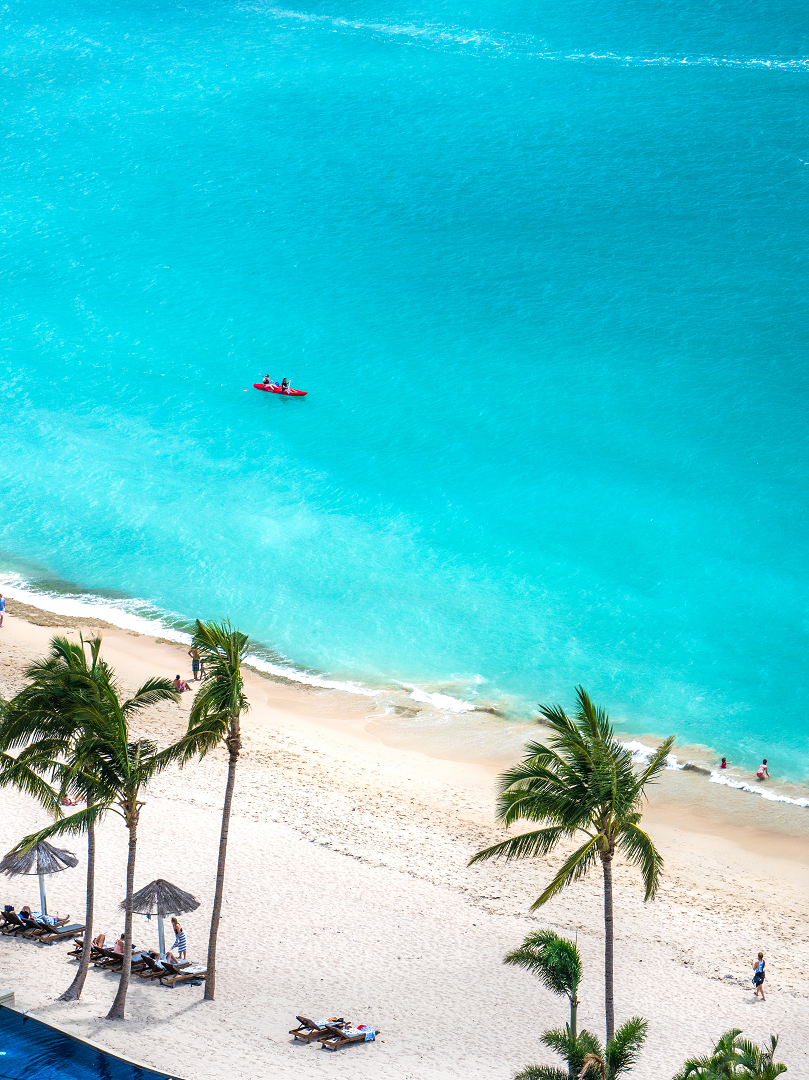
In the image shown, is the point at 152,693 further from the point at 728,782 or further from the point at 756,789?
the point at 756,789

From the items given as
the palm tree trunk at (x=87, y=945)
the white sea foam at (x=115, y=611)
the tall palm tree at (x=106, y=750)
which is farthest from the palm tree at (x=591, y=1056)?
the white sea foam at (x=115, y=611)

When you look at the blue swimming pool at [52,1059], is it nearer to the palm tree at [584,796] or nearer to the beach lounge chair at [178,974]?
the beach lounge chair at [178,974]

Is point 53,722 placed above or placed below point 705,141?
below

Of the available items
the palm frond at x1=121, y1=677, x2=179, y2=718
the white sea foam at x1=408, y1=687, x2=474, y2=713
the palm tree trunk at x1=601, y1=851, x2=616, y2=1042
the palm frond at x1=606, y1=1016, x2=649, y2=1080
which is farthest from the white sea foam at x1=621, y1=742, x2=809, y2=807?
the palm frond at x1=606, y1=1016, x2=649, y2=1080

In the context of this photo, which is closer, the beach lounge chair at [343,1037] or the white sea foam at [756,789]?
the beach lounge chair at [343,1037]

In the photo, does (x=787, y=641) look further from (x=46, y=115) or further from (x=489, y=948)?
(x=46, y=115)

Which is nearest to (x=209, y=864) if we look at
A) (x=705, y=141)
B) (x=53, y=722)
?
(x=53, y=722)

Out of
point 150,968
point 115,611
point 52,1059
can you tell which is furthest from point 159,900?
point 115,611
